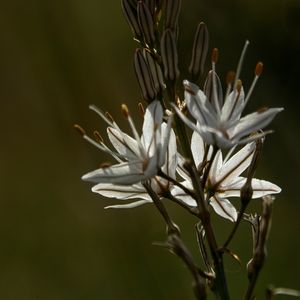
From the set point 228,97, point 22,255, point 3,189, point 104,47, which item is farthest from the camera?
point 104,47

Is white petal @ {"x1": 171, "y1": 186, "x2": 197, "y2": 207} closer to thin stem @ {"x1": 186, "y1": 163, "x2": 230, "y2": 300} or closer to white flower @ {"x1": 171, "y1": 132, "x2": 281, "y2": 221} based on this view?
white flower @ {"x1": 171, "y1": 132, "x2": 281, "y2": 221}

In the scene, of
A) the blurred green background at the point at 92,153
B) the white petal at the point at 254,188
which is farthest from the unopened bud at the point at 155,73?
the blurred green background at the point at 92,153

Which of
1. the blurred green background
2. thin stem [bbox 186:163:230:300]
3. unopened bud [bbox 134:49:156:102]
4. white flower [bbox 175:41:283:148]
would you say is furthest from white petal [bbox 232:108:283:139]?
the blurred green background

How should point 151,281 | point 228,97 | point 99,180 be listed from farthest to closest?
point 151,281, point 228,97, point 99,180

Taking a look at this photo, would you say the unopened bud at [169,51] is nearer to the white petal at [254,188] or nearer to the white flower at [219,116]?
the white flower at [219,116]

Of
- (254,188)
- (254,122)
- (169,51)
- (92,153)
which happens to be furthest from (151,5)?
(92,153)

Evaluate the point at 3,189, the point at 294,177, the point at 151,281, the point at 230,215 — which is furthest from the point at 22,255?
the point at 230,215

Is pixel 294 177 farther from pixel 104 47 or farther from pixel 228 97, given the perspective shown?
pixel 104 47
